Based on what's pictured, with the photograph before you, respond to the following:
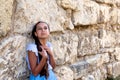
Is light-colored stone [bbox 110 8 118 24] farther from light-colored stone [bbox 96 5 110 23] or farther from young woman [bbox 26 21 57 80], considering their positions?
young woman [bbox 26 21 57 80]

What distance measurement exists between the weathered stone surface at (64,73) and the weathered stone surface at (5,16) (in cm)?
82

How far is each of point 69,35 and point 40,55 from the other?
0.66m

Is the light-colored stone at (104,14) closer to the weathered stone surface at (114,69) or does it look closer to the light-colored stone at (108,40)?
the light-colored stone at (108,40)

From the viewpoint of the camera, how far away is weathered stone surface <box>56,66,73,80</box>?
2.72 meters

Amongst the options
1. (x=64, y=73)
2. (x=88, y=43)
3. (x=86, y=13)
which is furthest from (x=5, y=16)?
(x=88, y=43)

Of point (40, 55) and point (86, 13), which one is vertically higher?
point (86, 13)

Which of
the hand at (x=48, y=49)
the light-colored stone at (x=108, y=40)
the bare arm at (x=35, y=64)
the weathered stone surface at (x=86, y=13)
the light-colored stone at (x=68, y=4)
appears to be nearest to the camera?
the bare arm at (x=35, y=64)

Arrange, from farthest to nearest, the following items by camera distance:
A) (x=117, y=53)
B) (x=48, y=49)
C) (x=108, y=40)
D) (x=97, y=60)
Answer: (x=117, y=53) < (x=108, y=40) < (x=97, y=60) < (x=48, y=49)

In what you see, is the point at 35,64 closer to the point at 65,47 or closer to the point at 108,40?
the point at 65,47

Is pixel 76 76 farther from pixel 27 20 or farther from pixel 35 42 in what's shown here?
pixel 27 20

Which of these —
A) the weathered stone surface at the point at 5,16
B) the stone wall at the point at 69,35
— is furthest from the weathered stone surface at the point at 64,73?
the weathered stone surface at the point at 5,16

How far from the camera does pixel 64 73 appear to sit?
277 centimetres

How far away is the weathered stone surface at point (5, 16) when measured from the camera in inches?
81.8

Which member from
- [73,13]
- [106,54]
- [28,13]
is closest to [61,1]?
[73,13]
